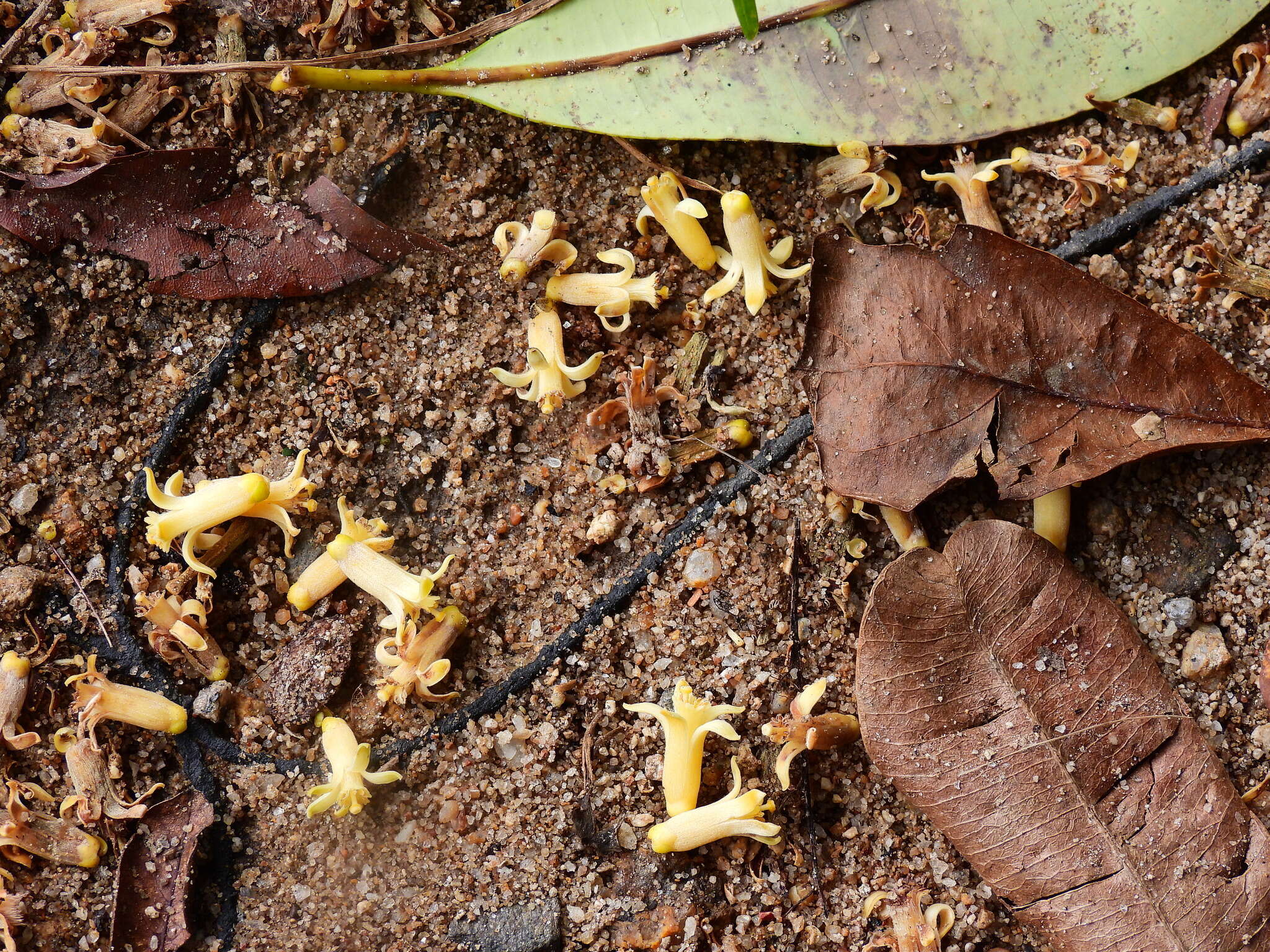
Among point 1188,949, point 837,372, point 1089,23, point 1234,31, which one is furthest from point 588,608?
point 1234,31

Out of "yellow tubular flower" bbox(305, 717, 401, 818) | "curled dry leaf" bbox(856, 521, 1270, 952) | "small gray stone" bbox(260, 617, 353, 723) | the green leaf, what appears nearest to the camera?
the green leaf

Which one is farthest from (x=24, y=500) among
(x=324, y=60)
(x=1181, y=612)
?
(x=1181, y=612)

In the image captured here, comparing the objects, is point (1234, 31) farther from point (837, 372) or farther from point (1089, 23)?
point (837, 372)

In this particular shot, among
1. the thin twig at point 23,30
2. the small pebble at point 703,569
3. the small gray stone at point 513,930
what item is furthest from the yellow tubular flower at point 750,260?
the thin twig at point 23,30

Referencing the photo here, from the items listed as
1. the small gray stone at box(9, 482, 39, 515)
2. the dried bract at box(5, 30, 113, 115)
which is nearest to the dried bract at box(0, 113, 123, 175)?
the dried bract at box(5, 30, 113, 115)

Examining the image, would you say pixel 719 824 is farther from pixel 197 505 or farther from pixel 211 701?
pixel 197 505

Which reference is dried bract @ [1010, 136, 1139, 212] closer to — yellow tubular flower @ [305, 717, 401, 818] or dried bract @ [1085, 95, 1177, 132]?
dried bract @ [1085, 95, 1177, 132]
